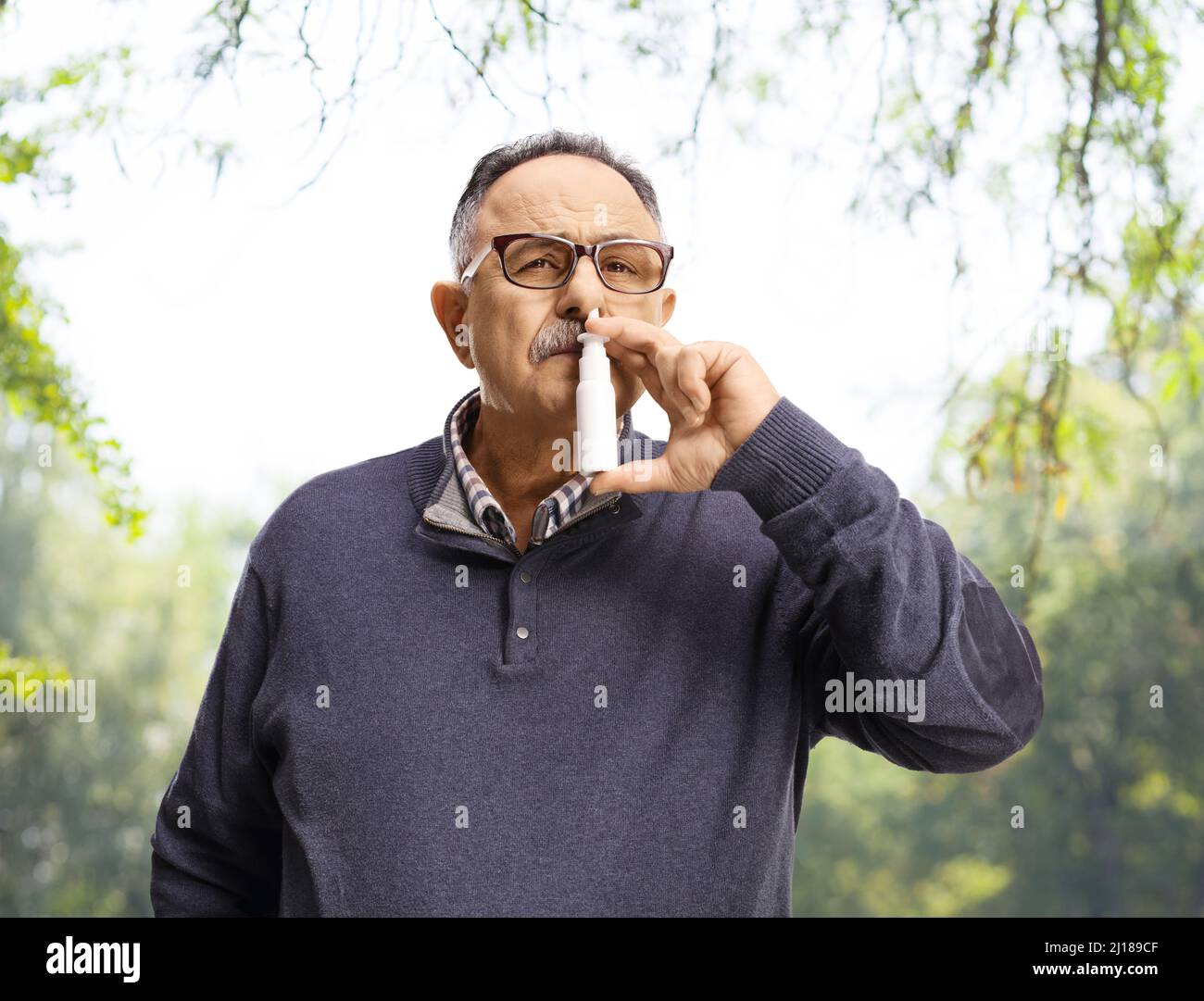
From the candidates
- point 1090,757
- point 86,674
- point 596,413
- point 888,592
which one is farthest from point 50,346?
point 1090,757

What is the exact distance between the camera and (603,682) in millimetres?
1197

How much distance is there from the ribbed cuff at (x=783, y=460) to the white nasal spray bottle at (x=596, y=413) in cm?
14

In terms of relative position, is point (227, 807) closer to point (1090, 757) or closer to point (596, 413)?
point (596, 413)

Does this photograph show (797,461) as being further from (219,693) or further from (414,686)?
(219,693)

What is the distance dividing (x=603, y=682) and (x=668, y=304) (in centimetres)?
48

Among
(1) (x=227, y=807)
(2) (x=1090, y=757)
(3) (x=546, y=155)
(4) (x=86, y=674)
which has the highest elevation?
(4) (x=86, y=674)

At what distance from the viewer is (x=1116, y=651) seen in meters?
12.5

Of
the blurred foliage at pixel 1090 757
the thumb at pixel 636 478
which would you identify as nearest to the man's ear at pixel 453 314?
the thumb at pixel 636 478

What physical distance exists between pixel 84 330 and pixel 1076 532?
30.8 feet

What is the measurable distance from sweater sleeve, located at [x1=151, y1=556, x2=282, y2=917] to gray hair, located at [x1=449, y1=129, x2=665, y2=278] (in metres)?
0.46

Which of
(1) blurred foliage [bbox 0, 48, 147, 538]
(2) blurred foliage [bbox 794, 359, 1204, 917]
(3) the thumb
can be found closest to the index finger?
(3) the thumb

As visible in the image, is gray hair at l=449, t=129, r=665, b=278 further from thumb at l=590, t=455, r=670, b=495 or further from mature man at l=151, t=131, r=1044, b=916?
thumb at l=590, t=455, r=670, b=495

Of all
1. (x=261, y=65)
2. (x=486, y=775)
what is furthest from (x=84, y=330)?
(x=486, y=775)

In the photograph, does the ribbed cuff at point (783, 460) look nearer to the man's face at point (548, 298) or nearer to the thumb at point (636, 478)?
the thumb at point (636, 478)
